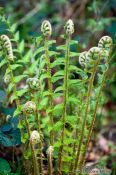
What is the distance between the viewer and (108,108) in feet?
13.0

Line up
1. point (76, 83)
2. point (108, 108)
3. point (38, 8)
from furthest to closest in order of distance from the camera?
point (38, 8)
point (108, 108)
point (76, 83)

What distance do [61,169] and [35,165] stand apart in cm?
20

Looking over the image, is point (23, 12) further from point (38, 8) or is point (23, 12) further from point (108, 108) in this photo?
point (108, 108)

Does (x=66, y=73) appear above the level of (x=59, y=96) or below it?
above

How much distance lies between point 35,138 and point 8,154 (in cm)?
68

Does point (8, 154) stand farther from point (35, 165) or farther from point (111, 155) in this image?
point (111, 155)

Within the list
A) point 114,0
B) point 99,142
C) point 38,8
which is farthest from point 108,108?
point 38,8

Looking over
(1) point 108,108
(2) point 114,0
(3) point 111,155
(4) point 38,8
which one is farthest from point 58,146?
(4) point 38,8

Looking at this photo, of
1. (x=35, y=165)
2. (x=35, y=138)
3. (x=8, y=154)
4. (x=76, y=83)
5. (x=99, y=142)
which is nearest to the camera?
Answer: (x=35, y=138)

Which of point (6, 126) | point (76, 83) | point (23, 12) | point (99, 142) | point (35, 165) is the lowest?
point (99, 142)

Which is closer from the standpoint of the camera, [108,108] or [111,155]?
[111,155]

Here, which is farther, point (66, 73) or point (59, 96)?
point (59, 96)

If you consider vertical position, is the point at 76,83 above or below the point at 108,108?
above

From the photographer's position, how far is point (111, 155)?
2.72 metres
